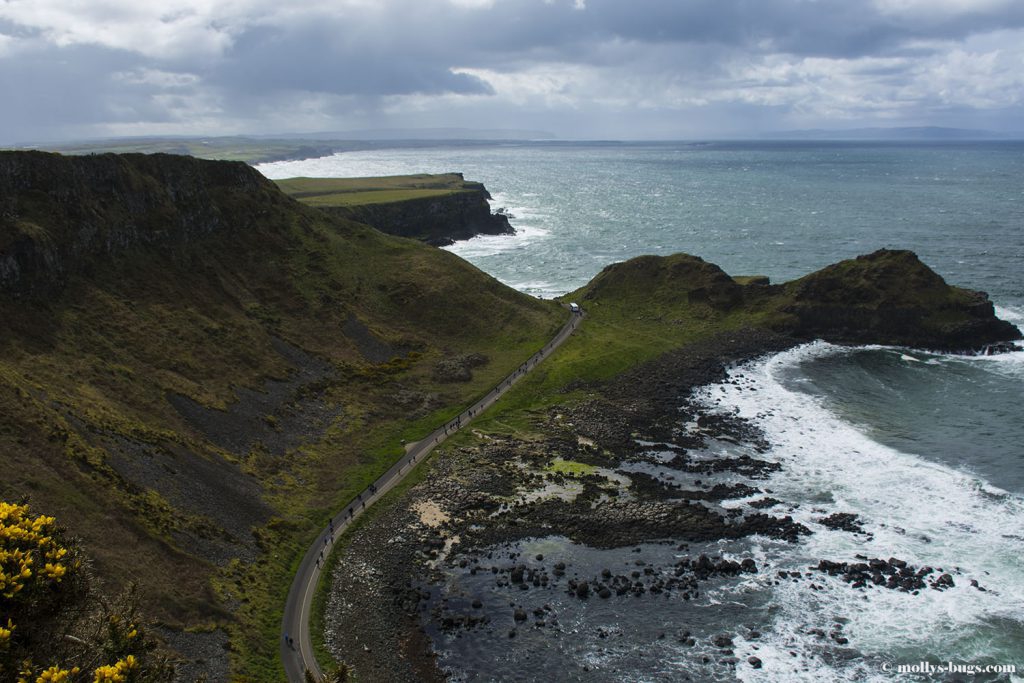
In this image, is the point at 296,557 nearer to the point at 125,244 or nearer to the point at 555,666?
the point at 555,666

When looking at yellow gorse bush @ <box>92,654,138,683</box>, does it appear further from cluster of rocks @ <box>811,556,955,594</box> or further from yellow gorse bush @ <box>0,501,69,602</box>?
cluster of rocks @ <box>811,556,955,594</box>

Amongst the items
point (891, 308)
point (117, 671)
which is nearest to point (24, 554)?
point (117, 671)

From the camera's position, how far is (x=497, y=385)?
3642 inches

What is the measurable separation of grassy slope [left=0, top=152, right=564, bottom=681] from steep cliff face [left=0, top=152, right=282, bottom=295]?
166 centimetres

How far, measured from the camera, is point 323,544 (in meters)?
59.7

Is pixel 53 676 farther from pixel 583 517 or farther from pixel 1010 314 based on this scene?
pixel 1010 314

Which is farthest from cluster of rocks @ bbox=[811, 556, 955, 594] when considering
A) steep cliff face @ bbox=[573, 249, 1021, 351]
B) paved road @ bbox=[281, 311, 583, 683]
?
steep cliff face @ bbox=[573, 249, 1021, 351]

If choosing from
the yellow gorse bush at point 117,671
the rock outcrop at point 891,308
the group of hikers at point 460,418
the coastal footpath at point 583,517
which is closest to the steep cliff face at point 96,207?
the group of hikers at point 460,418

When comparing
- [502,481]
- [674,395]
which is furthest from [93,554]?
[674,395]

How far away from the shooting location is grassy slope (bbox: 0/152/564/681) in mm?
50156

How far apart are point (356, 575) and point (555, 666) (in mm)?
16937

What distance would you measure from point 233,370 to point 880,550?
65.2m

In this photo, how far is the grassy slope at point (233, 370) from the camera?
165ft

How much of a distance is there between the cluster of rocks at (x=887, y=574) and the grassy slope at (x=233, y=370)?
131 feet
